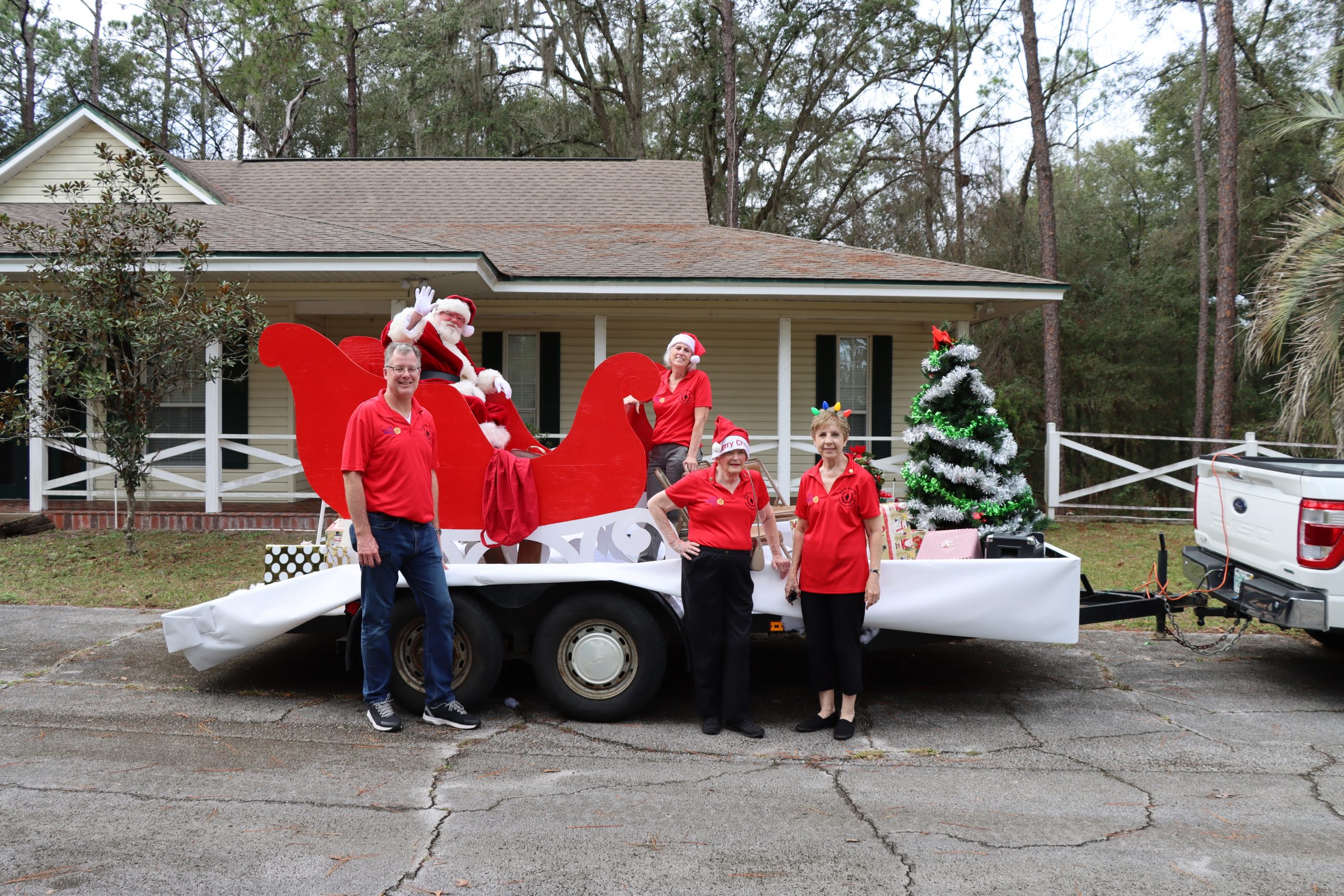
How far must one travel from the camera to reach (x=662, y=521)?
4820 mm

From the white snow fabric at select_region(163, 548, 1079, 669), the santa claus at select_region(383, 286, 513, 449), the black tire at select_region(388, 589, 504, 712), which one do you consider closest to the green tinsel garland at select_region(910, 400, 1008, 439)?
the white snow fabric at select_region(163, 548, 1079, 669)

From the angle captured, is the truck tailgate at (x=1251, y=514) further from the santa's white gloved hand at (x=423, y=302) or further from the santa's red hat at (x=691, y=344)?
the santa's white gloved hand at (x=423, y=302)

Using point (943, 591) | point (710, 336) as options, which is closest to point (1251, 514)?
point (943, 591)

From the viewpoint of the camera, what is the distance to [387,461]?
4.65 m

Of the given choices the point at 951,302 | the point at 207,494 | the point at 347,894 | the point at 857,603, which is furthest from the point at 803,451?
the point at 347,894

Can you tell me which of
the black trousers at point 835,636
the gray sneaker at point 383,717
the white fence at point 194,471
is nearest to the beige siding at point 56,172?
the white fence at point 194,471

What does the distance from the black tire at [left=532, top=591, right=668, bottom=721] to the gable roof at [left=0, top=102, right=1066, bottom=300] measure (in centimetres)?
667

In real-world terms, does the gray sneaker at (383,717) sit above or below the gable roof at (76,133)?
below

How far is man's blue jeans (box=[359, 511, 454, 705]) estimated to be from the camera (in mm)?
4695

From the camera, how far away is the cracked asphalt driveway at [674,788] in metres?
3.37

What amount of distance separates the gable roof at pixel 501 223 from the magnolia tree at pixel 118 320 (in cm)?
101

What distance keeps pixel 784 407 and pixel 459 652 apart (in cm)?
838

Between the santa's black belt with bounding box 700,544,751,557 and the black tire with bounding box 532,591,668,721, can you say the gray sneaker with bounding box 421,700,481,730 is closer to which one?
the black tire with bounding box 532,591,668,721

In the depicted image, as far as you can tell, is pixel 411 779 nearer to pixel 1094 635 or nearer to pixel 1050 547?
pixel 1050 547
